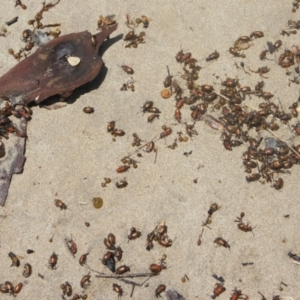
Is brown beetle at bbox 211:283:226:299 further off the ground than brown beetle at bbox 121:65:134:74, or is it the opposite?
brown beetle at bbox 121:65:134:74

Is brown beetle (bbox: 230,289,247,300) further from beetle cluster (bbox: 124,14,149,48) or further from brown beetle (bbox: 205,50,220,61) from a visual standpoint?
beetle cluster (bbox: 124,14,149,48)

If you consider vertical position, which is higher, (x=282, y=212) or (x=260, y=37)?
(x=260, y=37)

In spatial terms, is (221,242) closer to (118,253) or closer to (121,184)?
(118,253)

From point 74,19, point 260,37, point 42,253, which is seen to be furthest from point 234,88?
point 42,253

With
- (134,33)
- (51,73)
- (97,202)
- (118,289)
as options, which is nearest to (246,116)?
(134,33)

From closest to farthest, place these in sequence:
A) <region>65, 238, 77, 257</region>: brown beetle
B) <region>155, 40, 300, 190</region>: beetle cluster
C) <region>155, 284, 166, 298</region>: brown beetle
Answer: <region>155, 284, 166, 298</region>: brown beetle → <region>65, 238, 77, 257</region>: brown beetle → <region>155, 40, 300, 190</region>: beetle cluster

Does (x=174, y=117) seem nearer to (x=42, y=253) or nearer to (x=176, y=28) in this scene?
(x=176, y=28)

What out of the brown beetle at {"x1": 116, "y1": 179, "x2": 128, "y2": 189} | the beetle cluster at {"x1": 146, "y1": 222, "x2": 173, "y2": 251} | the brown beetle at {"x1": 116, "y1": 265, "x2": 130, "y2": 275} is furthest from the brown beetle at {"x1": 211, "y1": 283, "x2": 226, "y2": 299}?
the brown beetle at {"x1": 116, "y1": 179, "x2": 128, "y2": 189}
